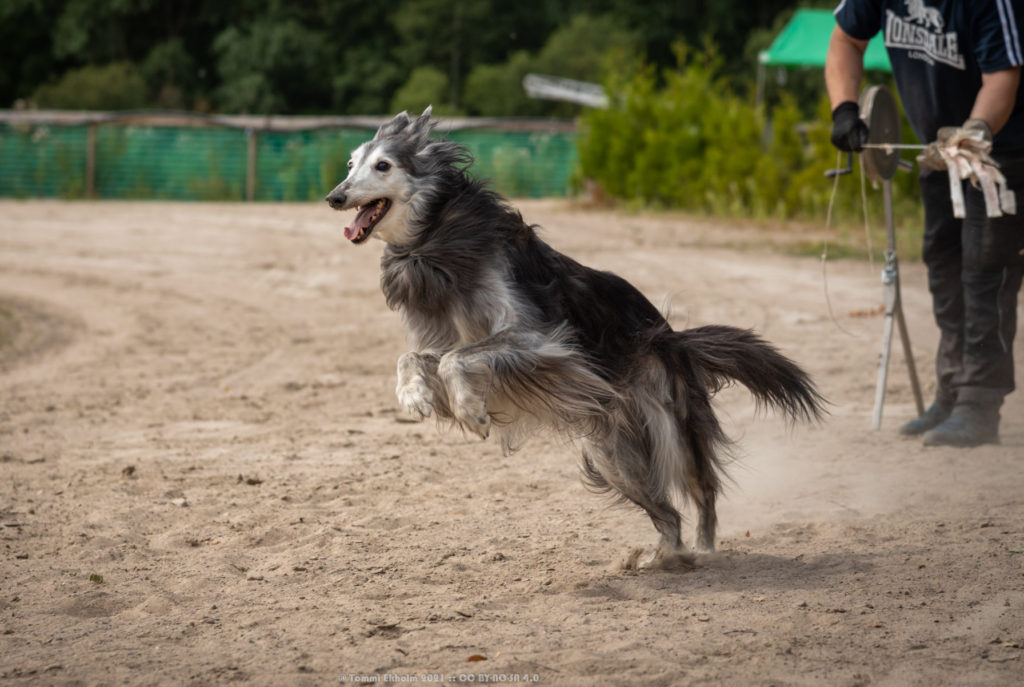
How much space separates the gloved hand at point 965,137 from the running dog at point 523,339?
1.76m

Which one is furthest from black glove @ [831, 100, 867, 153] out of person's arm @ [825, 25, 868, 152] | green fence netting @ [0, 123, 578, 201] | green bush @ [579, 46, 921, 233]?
green fence netting @ [0, 123, 578, 201]

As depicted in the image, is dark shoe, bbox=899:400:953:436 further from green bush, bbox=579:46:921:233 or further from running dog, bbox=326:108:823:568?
green bush, bbox=579:46:921:233

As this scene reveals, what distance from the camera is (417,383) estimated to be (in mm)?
4117


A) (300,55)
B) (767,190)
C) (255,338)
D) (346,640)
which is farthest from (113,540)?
(300,55)

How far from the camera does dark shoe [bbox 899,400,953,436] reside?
20.7 feet

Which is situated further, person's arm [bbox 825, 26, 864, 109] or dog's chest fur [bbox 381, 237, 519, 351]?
person's arm [bbox 825, 26, 864, 109]

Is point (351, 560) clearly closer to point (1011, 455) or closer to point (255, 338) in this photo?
point (1011, 455)

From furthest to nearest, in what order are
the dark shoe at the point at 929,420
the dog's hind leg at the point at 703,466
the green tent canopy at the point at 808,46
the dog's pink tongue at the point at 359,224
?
the green tent canopy at the point at 808,46 → the dark shoe at the point at 929,420 → the dog's hind leg at the point at 703,466 → the dog's pink tongue at the point at 359,224

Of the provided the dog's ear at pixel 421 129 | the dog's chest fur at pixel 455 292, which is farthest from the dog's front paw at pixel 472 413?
the dog's ear at pixel 421 129

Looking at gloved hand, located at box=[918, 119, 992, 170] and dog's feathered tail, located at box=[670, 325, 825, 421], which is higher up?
gloved hand, located at box=[918, 119, 992, 170]

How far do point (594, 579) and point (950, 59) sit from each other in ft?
10.9

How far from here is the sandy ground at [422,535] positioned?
11.3 ft

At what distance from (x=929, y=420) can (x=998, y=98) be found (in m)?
1.82

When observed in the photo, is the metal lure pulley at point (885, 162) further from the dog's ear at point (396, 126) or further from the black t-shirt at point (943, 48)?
the dog's ear at point (396, 126)
